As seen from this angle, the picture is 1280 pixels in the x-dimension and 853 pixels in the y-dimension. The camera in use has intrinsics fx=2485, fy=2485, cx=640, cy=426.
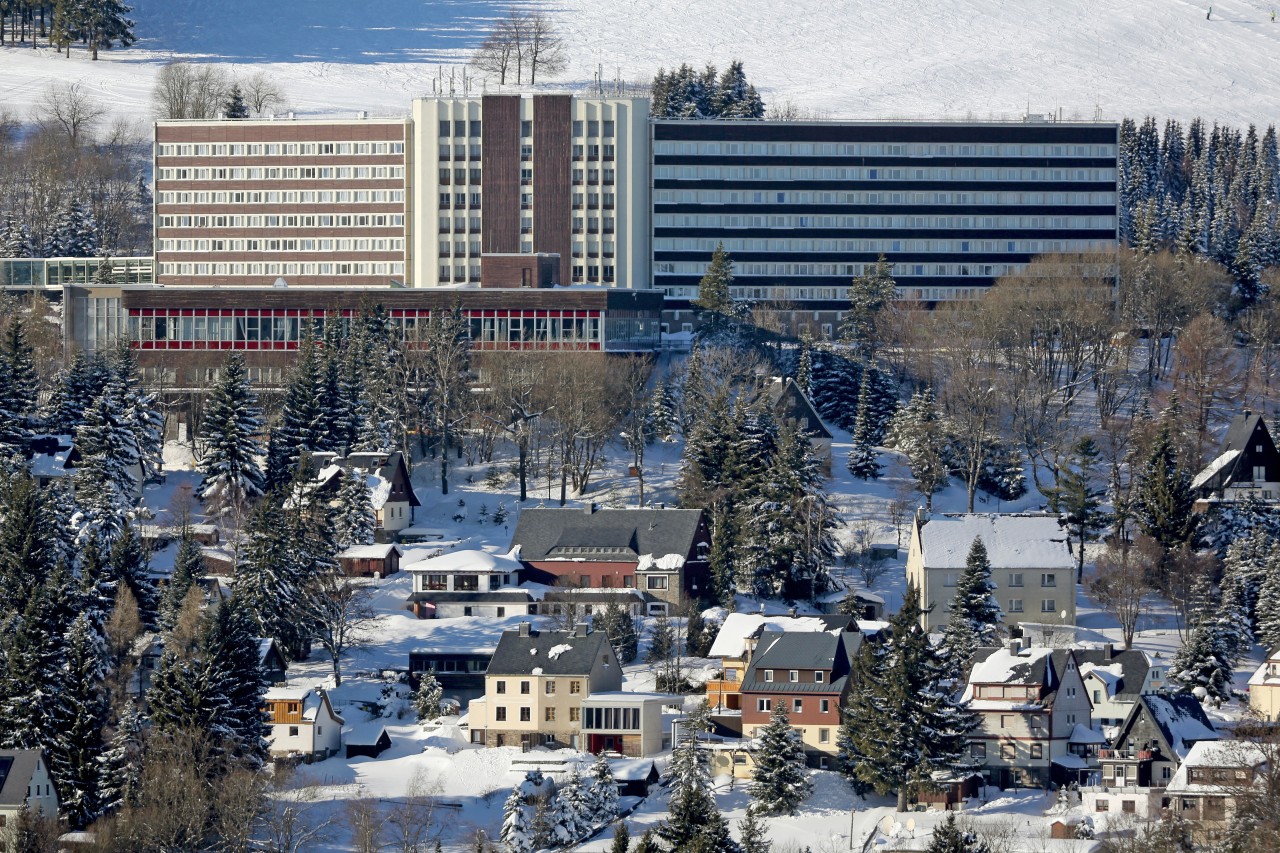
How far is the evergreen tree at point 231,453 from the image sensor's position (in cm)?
12094

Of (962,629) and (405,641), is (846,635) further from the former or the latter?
(405,641)

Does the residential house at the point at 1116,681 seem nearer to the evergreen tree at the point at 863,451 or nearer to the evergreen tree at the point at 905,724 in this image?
the evergreen tree at the point at 905,724

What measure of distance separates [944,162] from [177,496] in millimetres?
71341

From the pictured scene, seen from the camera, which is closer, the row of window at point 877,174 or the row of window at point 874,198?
the row of window at point 877,174

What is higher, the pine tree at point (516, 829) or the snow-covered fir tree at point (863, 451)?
the snow-covered fir tree at point (863, 451)

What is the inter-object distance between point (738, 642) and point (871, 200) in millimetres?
78494

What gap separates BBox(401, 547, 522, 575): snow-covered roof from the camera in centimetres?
11112

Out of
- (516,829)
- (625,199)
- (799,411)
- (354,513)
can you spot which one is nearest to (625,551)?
(354,513)

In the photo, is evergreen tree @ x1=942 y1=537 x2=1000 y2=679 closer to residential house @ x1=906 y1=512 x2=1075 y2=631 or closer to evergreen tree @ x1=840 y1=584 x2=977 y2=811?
residential house @ x1=906 y1=512 x2=1075 y2=631

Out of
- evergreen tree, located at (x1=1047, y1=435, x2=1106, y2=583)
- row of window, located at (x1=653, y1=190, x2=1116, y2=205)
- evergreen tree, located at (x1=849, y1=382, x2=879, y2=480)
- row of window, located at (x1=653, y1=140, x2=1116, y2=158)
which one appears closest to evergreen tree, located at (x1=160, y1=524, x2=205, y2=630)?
evergreen tree, located at (x1=849, y1=382, x2=879, y2=480)

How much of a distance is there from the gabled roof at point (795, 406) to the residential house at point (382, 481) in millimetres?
19909

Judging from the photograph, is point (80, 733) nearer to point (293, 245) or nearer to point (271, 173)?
point (293, 245)

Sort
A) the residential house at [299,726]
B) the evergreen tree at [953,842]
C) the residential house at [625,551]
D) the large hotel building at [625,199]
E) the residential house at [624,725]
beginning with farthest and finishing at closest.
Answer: the large hotel building at [625,199] → the residential house at [625,551] → the residential house at [624,725] → the residential house at [299,726] → the evergreen tree at [953,842]

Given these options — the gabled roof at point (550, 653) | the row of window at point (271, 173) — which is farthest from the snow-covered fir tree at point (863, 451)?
the row of window at point (271, 173)
